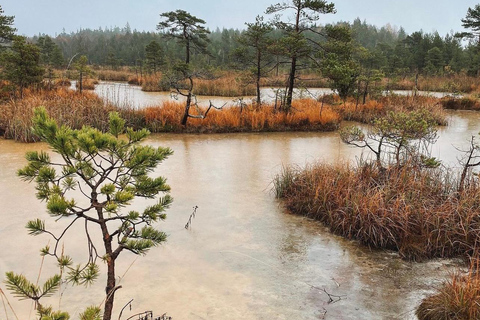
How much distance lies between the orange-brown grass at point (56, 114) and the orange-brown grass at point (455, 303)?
5.73 metres

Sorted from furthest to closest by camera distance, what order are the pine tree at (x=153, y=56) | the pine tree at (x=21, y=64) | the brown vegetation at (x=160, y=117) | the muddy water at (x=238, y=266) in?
1. the pine tree at (x=153, y=56)
2. the pine tree at (x=21, y=64)
3. the brown vegetation at (x=160, y=117)
4. the muddy water at (x=238, y=266)

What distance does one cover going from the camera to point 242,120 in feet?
27.6

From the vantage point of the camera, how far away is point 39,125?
5.24 ft

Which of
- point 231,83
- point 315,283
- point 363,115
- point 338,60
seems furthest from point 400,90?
point 315,283

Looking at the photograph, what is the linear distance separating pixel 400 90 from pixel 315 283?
58.9 ft

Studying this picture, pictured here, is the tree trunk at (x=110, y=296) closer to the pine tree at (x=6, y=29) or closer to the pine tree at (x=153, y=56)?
the pine tree at (x=6, y=29)

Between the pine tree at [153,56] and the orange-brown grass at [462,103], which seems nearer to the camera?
the orange-brown grass at [462,103]

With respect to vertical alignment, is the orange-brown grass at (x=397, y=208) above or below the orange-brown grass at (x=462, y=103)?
below

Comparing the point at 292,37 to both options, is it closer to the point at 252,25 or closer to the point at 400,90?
the point at 252,25

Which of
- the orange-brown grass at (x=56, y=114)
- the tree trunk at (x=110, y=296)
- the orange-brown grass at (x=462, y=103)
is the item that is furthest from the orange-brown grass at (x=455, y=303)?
the orange-brown grass at (x=462, y=103)

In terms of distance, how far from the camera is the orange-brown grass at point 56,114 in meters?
6.69

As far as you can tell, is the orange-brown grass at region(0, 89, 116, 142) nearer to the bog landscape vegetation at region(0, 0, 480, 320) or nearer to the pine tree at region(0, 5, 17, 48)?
the bog landscape vegetation at region(0, 0, 480, 320)

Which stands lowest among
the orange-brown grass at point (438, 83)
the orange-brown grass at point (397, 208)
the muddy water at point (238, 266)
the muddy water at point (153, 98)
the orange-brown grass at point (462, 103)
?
the muddy water at point (238, 266)

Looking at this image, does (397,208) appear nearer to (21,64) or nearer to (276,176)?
(276,176)
